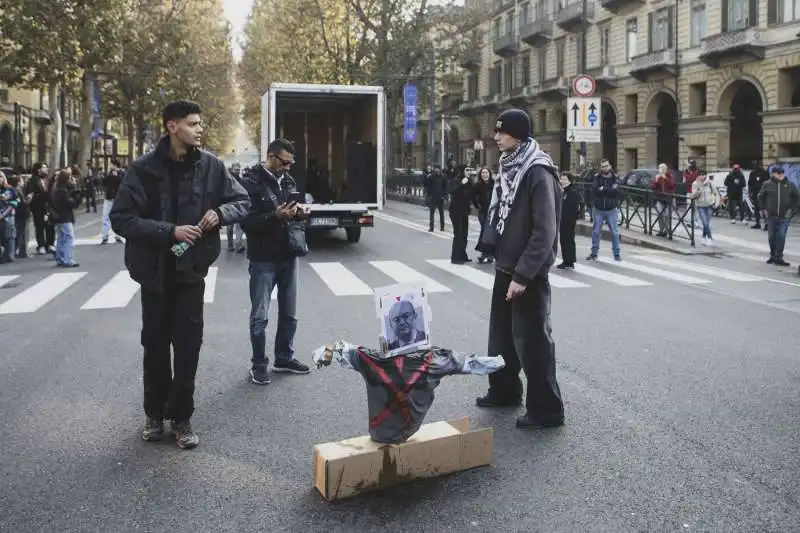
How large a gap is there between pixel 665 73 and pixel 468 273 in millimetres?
31099

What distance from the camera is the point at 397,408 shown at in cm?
422

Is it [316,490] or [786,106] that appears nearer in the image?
[316,490]

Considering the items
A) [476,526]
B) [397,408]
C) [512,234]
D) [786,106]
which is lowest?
[476,526]

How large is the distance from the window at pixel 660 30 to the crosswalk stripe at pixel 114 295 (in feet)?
113

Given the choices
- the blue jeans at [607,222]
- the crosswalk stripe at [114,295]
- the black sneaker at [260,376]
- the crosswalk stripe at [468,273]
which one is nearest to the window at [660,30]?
the blue jeans at [607,222]

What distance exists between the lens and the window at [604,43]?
45.9m

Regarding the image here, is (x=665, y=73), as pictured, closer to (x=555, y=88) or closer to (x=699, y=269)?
(x=555, y=88)

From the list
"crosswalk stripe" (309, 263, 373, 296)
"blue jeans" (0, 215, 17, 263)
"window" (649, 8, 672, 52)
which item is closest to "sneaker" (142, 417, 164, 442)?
"crosswalk stripe" (309, 263, 373, 296)

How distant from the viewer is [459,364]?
4402 mm

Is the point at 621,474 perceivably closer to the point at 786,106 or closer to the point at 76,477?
the point at 76,477

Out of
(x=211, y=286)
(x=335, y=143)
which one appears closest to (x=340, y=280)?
(x=211, y=286)

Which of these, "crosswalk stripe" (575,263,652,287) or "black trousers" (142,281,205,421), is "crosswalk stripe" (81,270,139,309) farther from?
"crosswalk stripe" (575,263,652,287)

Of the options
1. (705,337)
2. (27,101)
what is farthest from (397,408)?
(27,101)

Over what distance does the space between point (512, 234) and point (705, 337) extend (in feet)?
12.5
